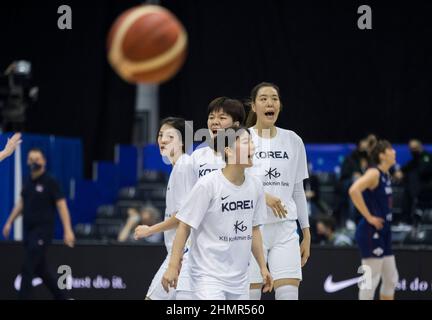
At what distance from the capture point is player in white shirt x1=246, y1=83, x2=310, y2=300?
6.65 meters

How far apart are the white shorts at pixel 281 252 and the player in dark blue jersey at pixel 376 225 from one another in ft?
9.11

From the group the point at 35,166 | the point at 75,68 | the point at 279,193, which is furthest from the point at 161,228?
the point at 75,68

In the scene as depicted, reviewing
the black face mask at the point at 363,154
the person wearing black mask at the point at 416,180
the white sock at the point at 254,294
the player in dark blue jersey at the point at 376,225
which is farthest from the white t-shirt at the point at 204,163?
the person wearing black mask at the point at 416,180

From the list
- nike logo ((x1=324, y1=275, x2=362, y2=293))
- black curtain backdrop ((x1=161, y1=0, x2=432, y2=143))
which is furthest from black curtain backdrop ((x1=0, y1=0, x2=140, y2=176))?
nike logo ((x1=324, y1=275, x2=362, y2=293))

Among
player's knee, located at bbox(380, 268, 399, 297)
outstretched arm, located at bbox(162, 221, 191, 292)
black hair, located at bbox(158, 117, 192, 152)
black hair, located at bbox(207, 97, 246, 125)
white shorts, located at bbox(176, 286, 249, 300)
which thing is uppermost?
black hair, located at bbox(207, 97, 246, 125)

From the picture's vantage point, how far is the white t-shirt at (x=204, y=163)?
661 cm

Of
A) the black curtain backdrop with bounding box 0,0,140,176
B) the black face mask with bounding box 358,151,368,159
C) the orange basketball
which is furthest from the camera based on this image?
the black curtain backdrop with bounding box 0,0,140,176

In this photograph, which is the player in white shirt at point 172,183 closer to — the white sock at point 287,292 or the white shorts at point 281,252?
the white shorts at point 281,252

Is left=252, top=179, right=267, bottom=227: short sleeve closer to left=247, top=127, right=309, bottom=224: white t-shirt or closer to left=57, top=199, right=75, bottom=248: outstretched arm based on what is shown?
left=247, top=127, right=309, bottom=224: white t-shirt

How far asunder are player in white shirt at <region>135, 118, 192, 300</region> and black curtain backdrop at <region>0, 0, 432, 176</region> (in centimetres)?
962
